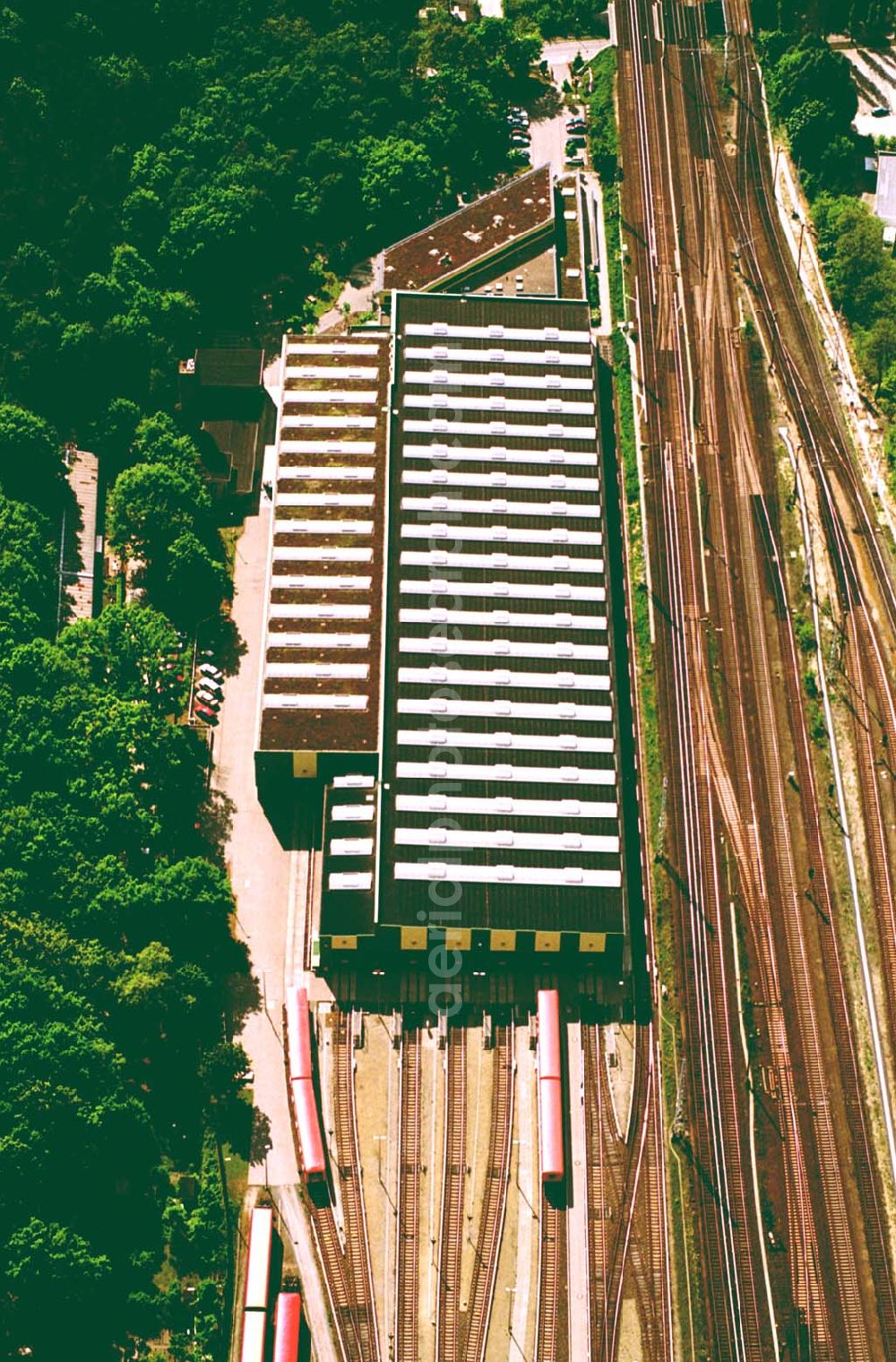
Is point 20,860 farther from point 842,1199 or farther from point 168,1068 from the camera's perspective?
point 842,1199

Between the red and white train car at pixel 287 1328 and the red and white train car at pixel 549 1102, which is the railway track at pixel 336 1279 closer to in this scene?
the red and white train car at pixel 287 1328

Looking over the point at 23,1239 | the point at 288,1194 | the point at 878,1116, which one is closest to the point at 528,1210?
the point at 288,1194

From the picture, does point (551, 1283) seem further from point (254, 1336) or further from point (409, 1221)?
point (254, 1336)

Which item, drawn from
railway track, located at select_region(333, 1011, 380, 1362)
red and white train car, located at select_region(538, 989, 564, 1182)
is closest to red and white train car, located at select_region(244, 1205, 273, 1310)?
railway track, located at select_region(333, 1011, 380, 1362)

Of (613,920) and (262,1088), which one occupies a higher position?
(613,920)

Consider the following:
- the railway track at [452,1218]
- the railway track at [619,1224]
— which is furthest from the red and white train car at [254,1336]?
the railway track at [619,1224]

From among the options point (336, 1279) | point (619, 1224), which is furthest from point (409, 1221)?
point (619, 1224)
